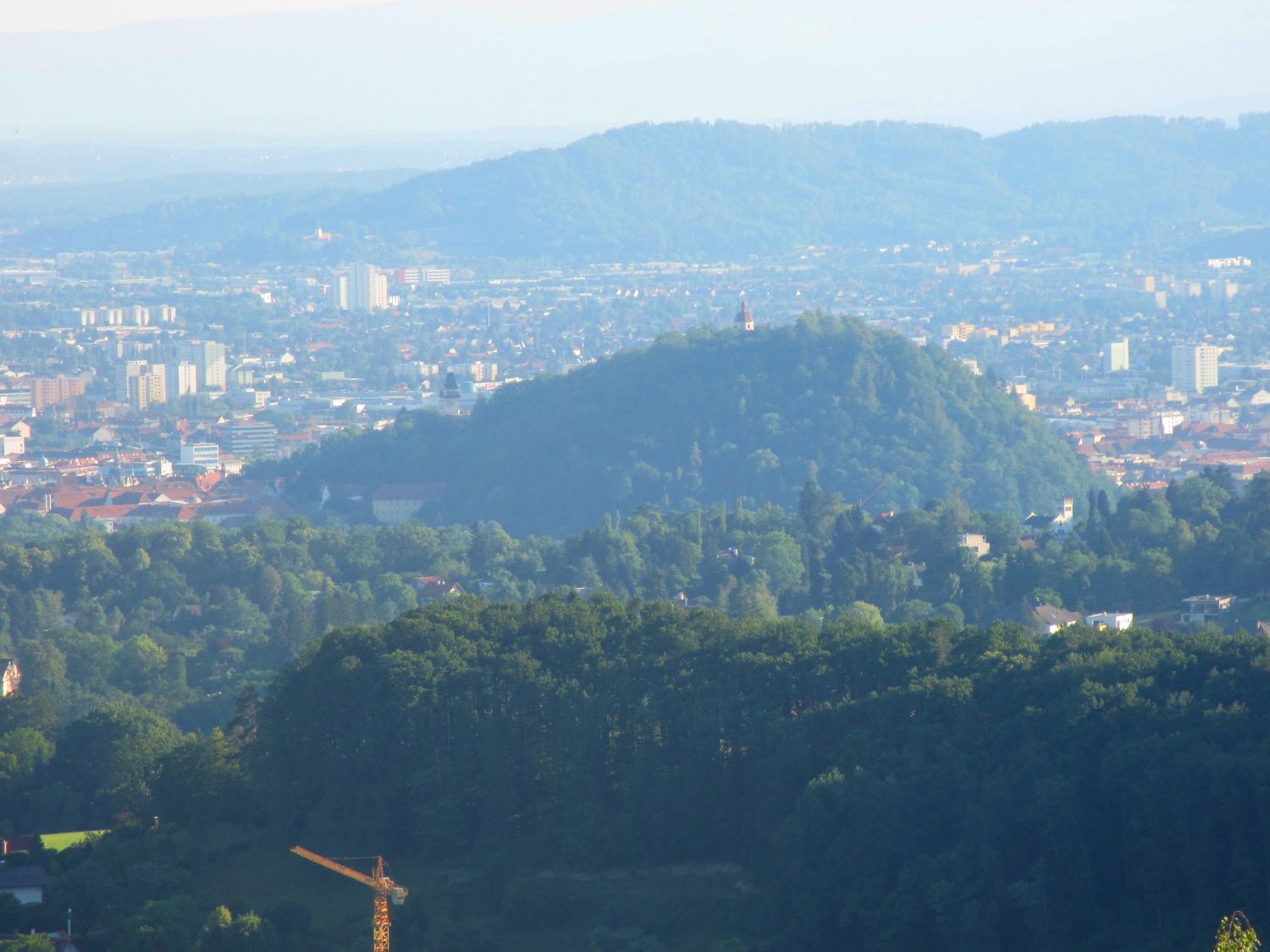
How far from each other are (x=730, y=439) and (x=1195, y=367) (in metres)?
46.7

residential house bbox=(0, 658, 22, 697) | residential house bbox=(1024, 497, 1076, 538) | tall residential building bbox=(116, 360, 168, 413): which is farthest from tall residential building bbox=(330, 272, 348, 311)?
residential house bbox=(0, 658, 22, 697)

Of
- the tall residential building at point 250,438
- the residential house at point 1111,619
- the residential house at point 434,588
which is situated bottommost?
the tall residential building at point 250,438

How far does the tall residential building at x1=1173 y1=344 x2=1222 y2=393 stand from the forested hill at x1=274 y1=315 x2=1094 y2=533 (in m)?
37.2

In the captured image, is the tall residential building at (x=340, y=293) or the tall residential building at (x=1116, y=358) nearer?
the tall residential building at (x=1116, y=358)

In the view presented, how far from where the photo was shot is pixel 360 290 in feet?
Answer: 612

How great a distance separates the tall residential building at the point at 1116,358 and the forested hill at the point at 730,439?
1810 inches

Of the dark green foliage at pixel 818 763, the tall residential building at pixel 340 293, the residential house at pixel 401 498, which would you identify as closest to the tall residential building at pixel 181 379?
the tall residential building at pixel 340 293

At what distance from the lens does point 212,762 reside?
106 feet

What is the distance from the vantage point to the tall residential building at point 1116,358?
433 ft

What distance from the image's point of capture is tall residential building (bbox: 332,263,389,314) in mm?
185625

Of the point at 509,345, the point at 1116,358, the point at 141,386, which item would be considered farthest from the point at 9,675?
the point at 509,345

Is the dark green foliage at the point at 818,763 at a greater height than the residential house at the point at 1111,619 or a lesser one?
greater

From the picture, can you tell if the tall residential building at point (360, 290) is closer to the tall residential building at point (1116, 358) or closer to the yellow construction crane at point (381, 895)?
the tall residential building at point (1116, 358)

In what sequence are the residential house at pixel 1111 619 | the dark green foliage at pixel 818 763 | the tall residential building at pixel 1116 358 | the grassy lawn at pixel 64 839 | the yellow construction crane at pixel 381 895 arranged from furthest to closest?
the tall residential building at pixel 1116 358 < the residential house at pixel 1111 619 < the grassy lawn at pixel 64 839 < the yellow construction crane at pixel 381 895 < the dark green foliage at pixel 818 763
